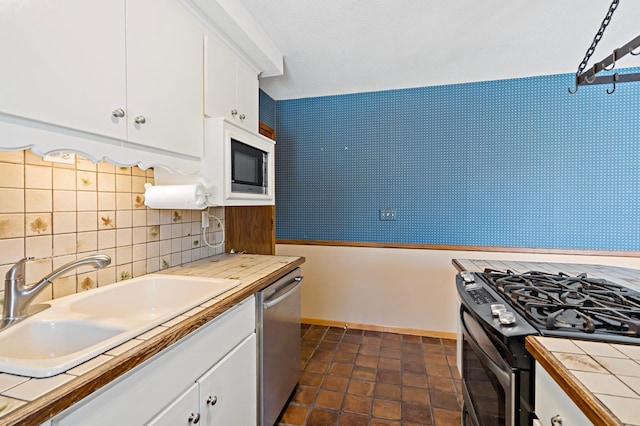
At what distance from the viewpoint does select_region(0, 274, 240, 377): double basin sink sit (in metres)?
0.72

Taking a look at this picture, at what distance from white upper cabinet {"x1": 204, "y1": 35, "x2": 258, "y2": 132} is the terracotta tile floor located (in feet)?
5.94

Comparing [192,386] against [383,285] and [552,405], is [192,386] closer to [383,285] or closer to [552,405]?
[552,405]

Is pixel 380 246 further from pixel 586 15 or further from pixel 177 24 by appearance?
pixel 177 24

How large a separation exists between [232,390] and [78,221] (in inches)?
37.9

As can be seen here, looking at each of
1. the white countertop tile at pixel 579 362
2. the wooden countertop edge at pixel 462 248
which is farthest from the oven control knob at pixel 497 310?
the wooden countertop edge at pixel 462 248

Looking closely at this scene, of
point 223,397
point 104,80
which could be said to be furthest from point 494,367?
point 104,80

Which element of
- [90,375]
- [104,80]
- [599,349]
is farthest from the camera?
[104,80]

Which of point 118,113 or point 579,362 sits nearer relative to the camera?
point 579,362

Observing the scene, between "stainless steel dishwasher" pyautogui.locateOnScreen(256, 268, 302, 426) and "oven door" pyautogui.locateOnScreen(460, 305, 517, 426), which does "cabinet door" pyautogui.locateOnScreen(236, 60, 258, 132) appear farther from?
"oven door" pyautogui.locateOnScreen(460, 305, 517, 426)

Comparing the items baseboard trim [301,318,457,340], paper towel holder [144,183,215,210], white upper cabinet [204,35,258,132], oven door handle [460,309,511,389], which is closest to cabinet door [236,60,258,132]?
white upper cabinet [204,35,258,132]

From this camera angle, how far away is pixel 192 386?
3.42ft

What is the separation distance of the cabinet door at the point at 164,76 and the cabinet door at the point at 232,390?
95 centimetres

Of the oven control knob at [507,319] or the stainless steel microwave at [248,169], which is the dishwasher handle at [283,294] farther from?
the oven control knob at [507,319]

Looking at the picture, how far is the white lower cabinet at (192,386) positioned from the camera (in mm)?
741
